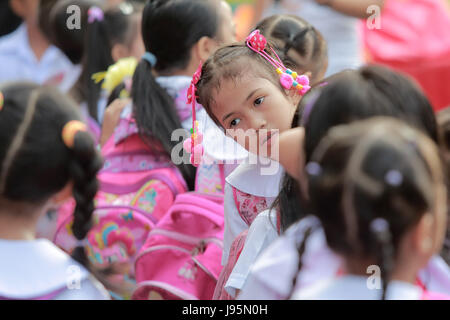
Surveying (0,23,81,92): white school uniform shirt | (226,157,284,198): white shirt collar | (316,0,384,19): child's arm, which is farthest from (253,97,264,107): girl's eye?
(0,23,81,92): white school uniform shirt

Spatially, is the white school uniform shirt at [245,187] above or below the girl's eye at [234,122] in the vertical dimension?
below

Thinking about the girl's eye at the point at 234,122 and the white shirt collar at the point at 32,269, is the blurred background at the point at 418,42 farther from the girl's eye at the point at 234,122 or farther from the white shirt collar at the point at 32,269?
the white shirt collar at the point at 32,269

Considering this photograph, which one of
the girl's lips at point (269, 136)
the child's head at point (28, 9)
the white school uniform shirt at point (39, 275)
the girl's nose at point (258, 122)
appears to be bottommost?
the child's head at point (28, 9)

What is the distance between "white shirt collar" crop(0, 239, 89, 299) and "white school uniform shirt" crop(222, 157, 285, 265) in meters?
0.54

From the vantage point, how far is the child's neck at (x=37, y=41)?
3580mm

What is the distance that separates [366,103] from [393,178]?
232 mm

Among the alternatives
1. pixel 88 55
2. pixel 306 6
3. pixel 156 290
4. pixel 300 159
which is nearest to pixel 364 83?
pixel 300 159

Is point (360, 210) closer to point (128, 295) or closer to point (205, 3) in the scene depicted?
point (128, 295)

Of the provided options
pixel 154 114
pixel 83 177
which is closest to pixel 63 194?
pixel 83 177

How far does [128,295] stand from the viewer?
2.00 meters

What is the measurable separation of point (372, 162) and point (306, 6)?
94.8 inches

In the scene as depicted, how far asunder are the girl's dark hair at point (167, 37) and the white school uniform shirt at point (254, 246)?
84 cm

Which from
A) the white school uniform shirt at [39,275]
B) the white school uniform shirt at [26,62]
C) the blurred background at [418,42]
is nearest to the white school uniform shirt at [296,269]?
the white school uniform shirt at [39,275]

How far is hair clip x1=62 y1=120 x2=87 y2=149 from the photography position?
1.35 m
